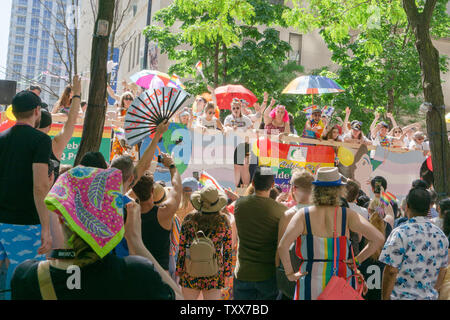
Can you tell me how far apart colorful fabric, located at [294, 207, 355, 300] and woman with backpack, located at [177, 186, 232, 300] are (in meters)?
0.88

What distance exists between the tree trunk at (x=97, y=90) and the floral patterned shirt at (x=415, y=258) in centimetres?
327

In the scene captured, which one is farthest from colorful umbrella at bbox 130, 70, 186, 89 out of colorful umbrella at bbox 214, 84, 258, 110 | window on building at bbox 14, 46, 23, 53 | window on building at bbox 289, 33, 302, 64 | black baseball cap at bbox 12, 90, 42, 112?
window on building at bbox 14, 46, 23, 53

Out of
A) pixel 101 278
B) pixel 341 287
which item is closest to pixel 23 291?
pixel 101 278

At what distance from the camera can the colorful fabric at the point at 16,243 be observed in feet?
13.1

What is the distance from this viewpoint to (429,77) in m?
8.43

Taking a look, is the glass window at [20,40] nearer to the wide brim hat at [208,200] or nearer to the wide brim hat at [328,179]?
the wide brim hat at [208,200]

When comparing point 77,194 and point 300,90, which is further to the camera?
point 300,90

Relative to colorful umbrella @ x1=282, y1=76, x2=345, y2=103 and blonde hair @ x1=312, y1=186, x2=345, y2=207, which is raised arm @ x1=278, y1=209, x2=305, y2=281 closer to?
blonde hair @ x1=312, y1=186, x2=345, y2=207

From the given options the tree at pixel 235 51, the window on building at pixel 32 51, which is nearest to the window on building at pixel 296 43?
the tree at pixel 235 51

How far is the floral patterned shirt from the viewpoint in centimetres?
424

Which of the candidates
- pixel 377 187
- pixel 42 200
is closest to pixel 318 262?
pixel 42 200

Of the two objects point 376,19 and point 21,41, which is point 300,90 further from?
point 21,41
